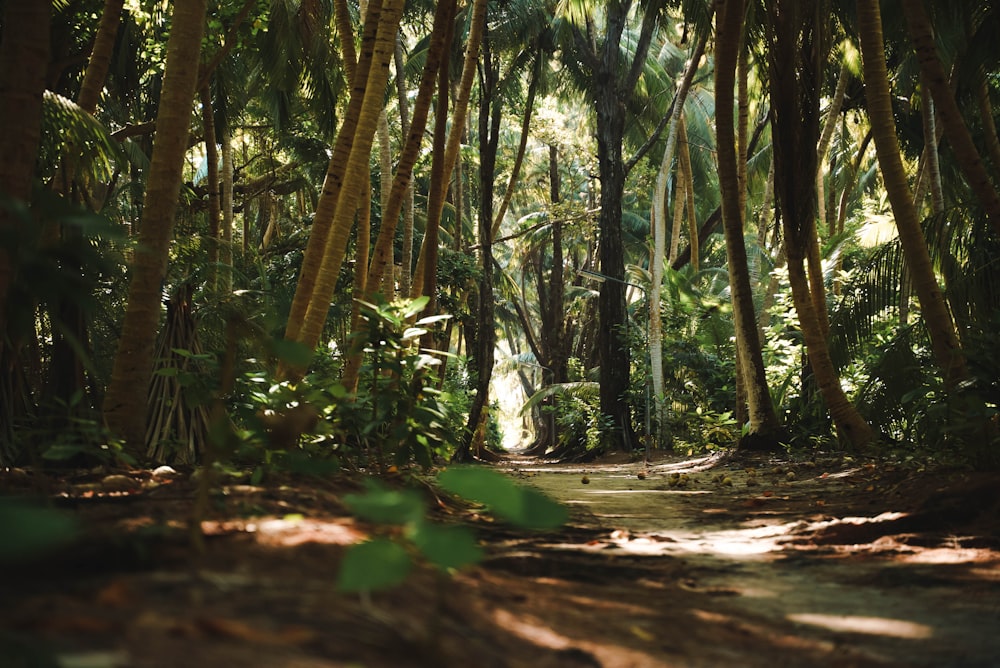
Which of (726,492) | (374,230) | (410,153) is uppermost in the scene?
(374,230)

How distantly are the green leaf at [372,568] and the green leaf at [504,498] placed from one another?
154 mm

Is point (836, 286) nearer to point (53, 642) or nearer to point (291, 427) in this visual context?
point (291, 427)

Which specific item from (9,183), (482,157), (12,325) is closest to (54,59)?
(9,183)

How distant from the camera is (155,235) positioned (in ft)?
13.0

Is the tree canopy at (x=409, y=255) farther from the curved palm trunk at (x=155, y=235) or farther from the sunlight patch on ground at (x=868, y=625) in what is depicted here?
the sunlight patch on ground at (x=868, y=625)

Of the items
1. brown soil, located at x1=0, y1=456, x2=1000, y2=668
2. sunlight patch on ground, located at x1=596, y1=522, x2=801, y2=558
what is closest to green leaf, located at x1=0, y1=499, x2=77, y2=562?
brown soil, located at x1=0, y1=456, x2=1000, y2=668

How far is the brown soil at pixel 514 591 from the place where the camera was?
4.57 ft

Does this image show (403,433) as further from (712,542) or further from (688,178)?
(688,178)

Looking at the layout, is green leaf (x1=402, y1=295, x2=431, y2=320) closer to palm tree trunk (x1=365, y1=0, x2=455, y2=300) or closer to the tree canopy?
the tree canopy

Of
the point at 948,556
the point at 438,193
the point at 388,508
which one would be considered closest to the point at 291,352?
the point at 388,508

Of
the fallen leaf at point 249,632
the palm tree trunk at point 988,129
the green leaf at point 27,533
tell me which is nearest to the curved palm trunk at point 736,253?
the palm tree trunk at point 988,129

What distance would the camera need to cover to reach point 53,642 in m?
1.21

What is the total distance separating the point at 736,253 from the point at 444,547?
7.82 meters

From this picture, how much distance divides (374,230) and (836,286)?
29.9 feet
